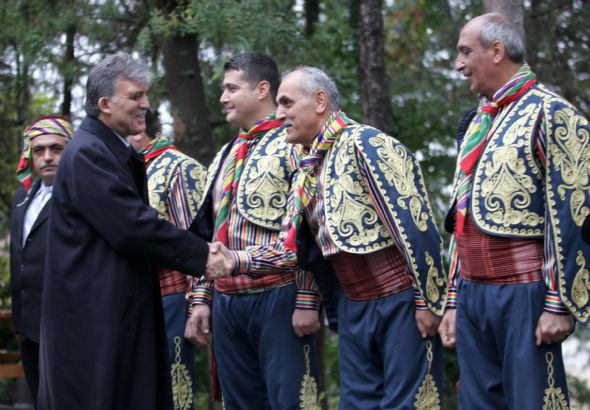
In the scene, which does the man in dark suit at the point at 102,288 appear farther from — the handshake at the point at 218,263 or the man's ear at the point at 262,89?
the man's ear at the point at 262,89

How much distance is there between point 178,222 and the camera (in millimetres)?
6672

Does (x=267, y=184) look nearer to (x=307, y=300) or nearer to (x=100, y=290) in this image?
(x=307, y=300)

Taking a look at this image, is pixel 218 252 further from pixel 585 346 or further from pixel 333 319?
pixel 585 346

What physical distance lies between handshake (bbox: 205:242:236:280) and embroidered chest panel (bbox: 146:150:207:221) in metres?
1.20

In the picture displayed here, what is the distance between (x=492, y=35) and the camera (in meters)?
4.96

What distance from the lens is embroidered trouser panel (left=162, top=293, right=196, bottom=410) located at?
6.62 meters

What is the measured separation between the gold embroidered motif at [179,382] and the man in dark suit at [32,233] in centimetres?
90

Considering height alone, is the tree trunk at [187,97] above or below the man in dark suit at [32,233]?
above

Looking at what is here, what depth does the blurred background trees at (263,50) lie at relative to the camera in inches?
344

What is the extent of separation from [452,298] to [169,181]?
2.20 metres

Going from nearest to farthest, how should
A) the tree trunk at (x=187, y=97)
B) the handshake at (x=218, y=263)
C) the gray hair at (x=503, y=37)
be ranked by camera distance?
1. the gray hair at (x=503, y=37)
2. the handshake at (x=218, y=263)
3. the tree trunk at (x=187, y=97)

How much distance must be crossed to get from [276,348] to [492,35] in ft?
6.76

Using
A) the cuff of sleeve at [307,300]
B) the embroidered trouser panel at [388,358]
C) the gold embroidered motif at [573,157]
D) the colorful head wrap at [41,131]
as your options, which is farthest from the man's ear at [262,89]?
the gold embroidered motif at [573,157]

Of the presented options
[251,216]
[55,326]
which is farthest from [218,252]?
[55,326]
